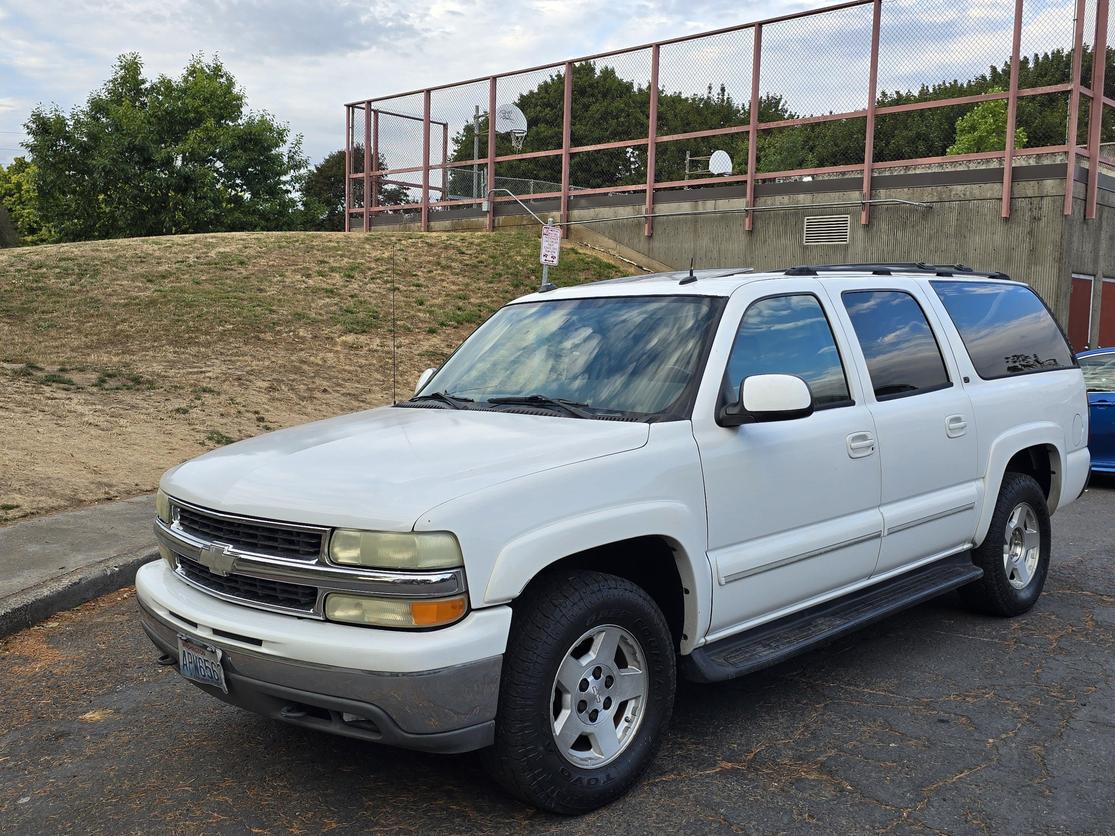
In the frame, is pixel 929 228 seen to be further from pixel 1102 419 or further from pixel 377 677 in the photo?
pixel 377 677

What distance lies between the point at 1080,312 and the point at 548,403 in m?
16.6

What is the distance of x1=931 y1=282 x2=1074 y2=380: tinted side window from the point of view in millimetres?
5664

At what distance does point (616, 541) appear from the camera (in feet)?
11.8

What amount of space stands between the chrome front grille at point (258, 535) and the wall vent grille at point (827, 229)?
1770cm

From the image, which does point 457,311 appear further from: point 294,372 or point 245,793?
point 245,793

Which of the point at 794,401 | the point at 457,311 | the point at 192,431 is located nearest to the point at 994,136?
the point at 457,311

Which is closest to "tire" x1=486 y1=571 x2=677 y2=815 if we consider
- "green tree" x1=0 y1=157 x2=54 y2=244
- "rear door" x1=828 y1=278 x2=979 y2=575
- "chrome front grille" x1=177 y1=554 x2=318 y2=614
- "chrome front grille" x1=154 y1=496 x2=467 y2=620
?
"chrome front grille" x1=154 y1=496 x2=467 y2=620

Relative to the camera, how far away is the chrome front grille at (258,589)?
3.35 metres

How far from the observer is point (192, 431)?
37.7ft

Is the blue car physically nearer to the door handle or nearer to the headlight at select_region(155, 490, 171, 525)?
the door handle

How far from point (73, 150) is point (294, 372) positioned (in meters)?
30.3

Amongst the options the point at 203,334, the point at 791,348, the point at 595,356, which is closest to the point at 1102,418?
the point at 791,348

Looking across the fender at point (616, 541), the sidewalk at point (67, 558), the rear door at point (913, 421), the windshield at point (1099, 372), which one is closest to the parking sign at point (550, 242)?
the windshield at point (1099, 372)

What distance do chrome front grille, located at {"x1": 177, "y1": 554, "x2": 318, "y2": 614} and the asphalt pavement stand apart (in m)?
0.73
